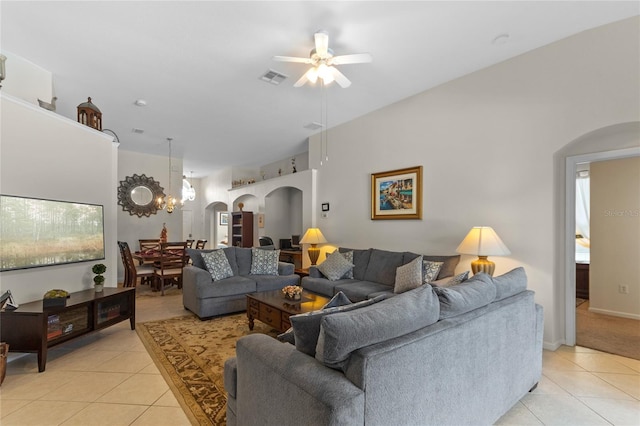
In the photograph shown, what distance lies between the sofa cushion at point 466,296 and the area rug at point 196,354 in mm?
1613

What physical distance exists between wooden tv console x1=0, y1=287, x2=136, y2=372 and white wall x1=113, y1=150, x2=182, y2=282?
4147 millimetres

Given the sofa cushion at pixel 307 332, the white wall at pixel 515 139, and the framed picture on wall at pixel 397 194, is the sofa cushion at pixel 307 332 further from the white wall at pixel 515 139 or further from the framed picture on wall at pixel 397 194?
the framed picture on wall at pixel 397 194

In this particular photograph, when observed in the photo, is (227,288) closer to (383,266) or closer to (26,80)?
(383,266)

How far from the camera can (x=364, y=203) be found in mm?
5207

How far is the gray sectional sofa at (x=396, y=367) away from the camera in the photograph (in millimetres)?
1226

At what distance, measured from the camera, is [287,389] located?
1312 mm

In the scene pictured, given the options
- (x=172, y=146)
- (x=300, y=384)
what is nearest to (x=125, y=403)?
(x=300, y=384)

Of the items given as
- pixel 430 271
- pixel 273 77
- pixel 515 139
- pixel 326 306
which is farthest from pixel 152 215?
pixel 515 139

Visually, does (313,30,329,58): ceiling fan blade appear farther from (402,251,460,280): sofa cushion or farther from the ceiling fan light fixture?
(402,251,460,280): sofa cushion

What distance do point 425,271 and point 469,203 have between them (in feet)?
3.39

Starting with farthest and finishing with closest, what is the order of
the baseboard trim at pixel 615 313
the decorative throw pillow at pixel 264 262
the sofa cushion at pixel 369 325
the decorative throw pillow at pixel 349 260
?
the decorative throw pillow at pixel 264 262, the decorative throw pillow at pixel 349 260, the baseboard trim at pixel 615 313, the sofa cushion at pixel 369 325

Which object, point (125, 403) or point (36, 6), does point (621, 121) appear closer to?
point (125, 403)

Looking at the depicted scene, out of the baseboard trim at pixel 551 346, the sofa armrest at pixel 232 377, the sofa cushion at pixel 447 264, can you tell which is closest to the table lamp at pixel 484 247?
the sofa cushion at pixel 447 264

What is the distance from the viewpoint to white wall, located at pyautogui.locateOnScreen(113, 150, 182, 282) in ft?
23.7
